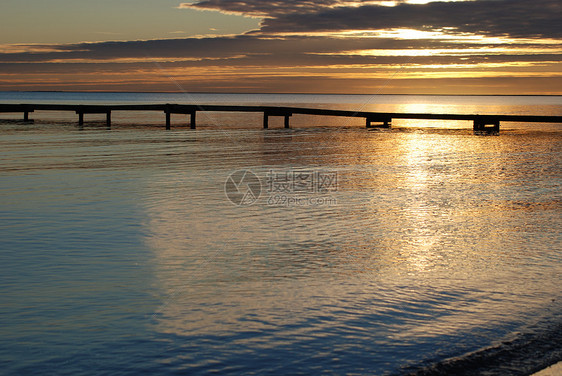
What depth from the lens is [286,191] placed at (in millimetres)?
14711

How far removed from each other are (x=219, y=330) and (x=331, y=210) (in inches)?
262

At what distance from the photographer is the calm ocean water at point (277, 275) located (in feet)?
17.4

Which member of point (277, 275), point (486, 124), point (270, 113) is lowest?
point (277, 275)

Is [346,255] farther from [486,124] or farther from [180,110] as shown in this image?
[486,124]

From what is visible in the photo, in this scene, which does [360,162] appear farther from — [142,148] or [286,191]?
[142,148]

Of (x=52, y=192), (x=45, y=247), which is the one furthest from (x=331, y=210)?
(x=52, y=192)
